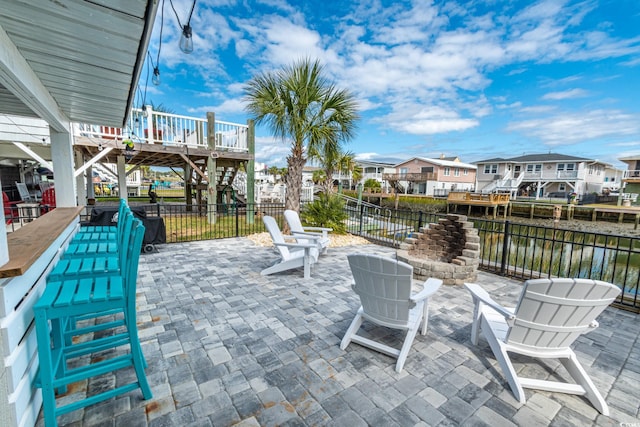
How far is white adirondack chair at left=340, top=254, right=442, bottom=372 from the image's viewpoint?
2.29 m

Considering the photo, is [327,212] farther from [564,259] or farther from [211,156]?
[564,259]

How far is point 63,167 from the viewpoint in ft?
14.6

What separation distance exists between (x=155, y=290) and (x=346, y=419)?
338 centimetres

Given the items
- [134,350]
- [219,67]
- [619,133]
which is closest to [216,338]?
[134,350]

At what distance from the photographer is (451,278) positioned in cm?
446

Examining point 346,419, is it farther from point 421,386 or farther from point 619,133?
point 619,133

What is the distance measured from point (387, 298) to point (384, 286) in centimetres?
13

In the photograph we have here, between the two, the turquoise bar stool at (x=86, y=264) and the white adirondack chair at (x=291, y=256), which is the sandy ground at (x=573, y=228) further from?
the turquoise bar stool at (x=86, y=264)

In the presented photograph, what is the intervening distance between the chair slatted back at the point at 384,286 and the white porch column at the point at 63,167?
16.9 feet

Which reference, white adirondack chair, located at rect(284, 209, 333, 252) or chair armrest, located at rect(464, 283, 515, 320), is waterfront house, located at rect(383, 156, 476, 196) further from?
chair armrest, located at rect(464, 283, 515, 320)

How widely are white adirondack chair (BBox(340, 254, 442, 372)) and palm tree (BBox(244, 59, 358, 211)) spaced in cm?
534

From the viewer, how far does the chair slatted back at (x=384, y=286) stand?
7.47 ft

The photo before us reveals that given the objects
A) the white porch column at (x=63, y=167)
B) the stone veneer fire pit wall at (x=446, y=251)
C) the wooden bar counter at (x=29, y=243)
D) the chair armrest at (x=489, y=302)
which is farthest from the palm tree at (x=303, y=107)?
the chair armrest at (x=489, y=302)

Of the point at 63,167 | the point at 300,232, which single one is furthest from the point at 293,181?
the point at 63,167
